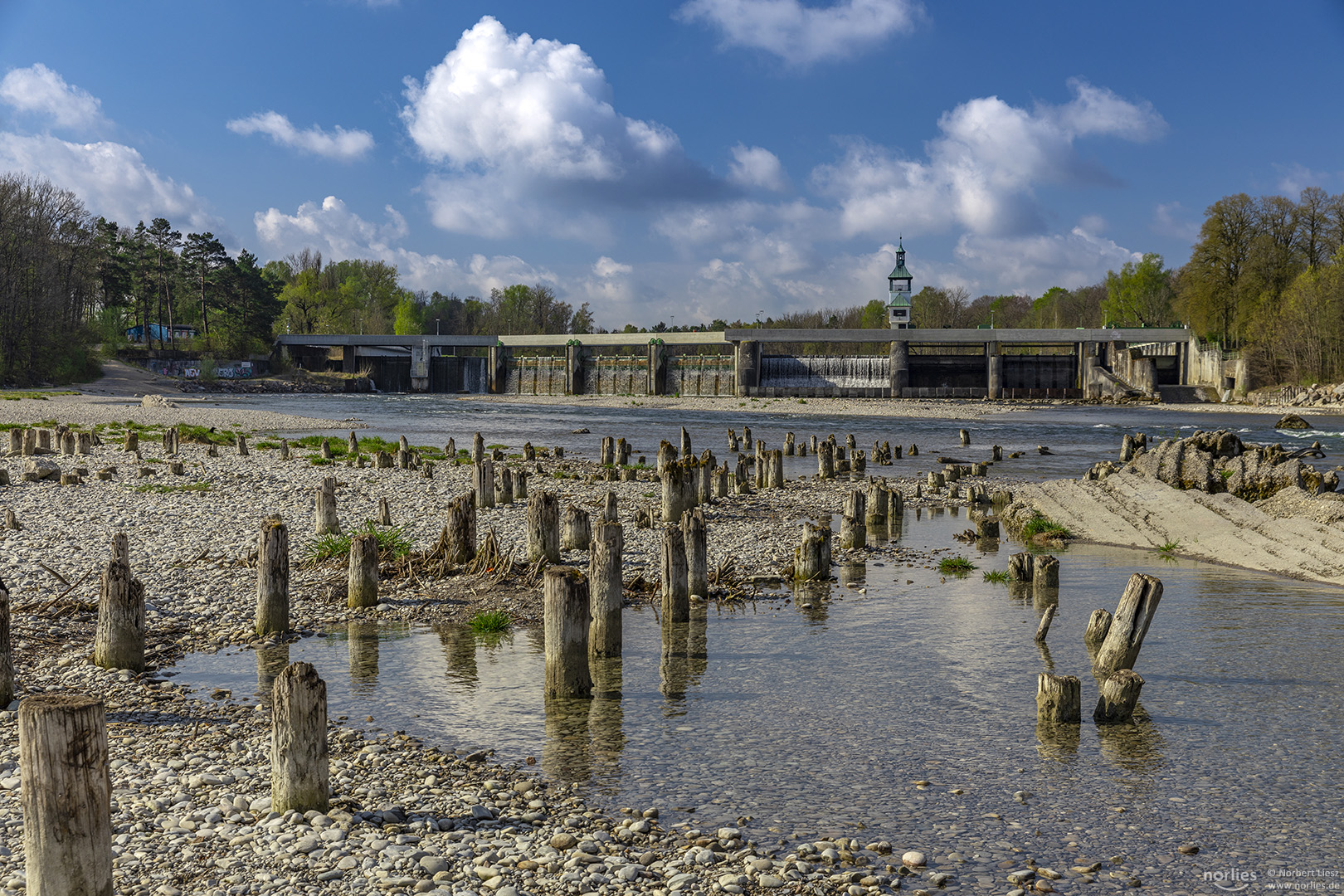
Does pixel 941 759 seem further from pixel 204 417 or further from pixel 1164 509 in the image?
pixel 204 417

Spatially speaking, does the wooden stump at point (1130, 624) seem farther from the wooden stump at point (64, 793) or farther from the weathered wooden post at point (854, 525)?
the wooden stump at point (64, 793)

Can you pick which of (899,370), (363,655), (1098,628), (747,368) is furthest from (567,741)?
(747,368)

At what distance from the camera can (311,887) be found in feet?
18.4

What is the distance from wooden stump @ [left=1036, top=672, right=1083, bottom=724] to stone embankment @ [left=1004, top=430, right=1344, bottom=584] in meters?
9.20

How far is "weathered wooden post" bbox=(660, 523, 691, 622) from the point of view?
12.0 m

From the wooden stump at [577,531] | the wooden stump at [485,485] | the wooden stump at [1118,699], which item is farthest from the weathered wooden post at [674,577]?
the wooden stump at [485,485]

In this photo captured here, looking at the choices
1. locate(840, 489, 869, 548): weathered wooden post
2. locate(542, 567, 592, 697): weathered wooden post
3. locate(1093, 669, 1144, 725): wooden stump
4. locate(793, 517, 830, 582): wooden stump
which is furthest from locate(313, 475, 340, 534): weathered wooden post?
locate(1093, 669, 1144, 725): wooden stump

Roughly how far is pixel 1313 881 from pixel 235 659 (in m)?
9.95

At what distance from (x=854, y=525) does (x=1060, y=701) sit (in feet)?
30.7

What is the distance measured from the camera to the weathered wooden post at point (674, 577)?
12039 millimetres

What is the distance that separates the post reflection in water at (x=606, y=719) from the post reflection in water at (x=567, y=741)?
0.21ft

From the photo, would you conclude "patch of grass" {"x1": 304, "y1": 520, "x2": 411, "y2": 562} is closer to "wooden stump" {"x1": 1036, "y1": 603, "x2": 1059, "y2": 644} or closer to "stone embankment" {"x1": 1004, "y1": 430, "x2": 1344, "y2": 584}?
"wooden stump" {"x1": 1036, "y1": 603, "x2": 1059, "y2": 644}

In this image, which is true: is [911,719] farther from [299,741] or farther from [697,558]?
[299,741]

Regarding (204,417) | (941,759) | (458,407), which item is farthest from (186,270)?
(941,759)
